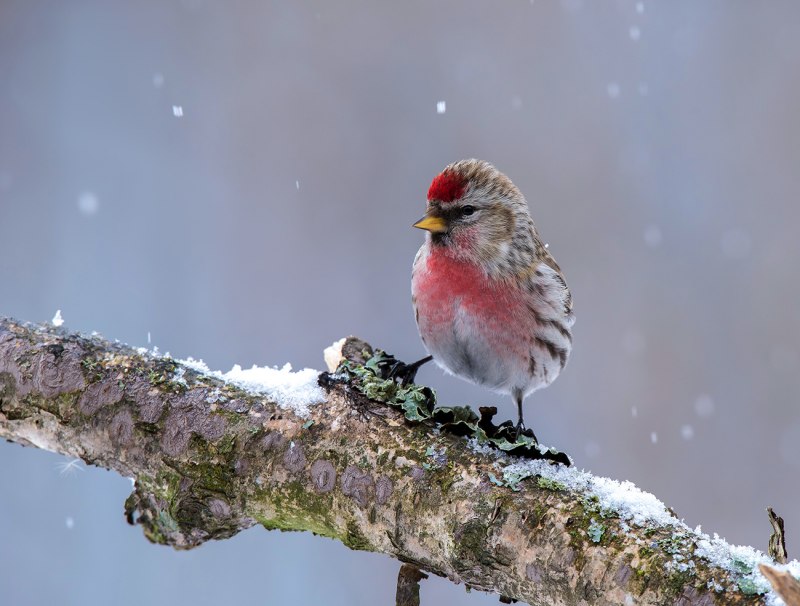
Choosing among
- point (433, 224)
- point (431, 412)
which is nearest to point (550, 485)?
point (431, 412)

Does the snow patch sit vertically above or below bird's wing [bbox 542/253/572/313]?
below

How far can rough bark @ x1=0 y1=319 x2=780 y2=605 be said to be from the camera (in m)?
1.21

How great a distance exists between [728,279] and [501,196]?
2.46 metres

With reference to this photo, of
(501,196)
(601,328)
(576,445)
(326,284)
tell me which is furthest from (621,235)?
(501,196)

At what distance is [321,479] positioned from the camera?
1438mm

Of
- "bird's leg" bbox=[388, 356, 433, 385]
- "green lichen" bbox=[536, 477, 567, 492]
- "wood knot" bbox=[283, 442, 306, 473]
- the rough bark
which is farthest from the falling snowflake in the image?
"green lichen" bbox=[536, 477, 567, 492]

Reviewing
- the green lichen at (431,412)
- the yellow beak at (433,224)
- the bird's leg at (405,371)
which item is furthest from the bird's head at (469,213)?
the green lichen at (431,412)

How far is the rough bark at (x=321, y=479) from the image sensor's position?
121 centimetres

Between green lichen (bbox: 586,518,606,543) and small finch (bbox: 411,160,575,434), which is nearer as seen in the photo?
green lichen (bbox: 586,518,606,543)

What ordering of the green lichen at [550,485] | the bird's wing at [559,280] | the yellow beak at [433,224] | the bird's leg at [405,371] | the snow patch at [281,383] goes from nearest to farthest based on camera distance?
the green lichen at [550,485] → the snow patch at [281,383] → the bird's leg at [405,371] → the yellow beak at [433,224] → the bird's wing at [559,280]

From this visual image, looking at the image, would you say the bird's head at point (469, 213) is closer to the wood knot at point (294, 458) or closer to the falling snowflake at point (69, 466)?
the wood knot at point (294, 458)

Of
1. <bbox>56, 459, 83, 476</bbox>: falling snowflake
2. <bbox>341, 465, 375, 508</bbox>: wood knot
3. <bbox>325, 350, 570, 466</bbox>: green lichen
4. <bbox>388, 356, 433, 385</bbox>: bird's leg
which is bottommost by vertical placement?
<bbox>341, 465, 375, 508</bbox>: wood knot

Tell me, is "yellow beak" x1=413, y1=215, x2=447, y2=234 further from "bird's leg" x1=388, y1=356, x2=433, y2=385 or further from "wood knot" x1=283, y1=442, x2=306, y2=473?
"wood knot" x1=283, y1=442, x2=306, y2=473

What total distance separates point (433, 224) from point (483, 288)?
0.71 ft
